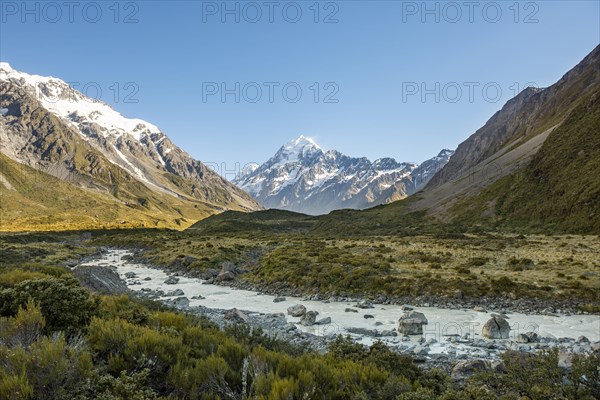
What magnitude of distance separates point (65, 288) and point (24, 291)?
1252mm

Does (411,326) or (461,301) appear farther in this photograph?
(461,301)

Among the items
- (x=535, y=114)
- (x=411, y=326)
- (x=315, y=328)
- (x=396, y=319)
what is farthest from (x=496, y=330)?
(x=535, y=114)

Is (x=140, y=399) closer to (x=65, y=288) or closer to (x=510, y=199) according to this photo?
(x=65, y=288)

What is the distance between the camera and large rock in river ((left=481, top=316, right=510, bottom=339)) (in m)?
14.9

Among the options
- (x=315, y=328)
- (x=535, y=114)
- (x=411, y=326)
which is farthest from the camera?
(x=535, y=114)

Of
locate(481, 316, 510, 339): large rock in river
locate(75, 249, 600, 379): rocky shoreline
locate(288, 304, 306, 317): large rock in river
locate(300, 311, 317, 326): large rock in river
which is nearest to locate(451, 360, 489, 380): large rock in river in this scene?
locate(75, 249, 600, 379): rocky shoreline

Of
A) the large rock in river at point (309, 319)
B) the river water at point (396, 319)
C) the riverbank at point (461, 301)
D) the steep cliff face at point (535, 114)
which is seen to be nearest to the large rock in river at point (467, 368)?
the river water at point (396, 319)

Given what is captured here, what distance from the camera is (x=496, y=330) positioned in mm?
15000

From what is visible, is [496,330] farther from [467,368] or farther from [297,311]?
[297,311]

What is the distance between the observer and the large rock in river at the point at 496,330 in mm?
14867

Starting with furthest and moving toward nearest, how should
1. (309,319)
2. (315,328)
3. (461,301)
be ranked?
(461,301)
(309,319)
(315,328)

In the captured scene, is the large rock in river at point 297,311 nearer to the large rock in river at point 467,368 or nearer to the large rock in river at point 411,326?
the large rock in river at point 411,326

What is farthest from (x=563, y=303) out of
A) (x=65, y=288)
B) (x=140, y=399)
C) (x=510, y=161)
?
(x=510, y=161)

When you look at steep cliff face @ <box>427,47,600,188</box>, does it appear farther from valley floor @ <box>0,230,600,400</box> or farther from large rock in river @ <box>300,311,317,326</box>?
large rock in river @ <box>300,311,317,326</box>
